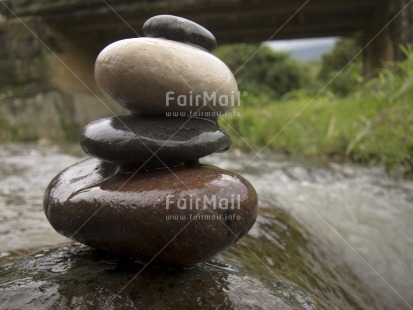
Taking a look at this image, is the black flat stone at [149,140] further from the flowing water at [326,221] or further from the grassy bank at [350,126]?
the grassy bank at [350,126]

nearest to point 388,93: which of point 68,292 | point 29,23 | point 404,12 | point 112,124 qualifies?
point 404,12

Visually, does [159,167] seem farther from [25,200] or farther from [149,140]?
[25,200]

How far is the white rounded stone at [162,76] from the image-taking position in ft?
4.96

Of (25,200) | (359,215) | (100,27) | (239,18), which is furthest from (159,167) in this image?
(100,27)

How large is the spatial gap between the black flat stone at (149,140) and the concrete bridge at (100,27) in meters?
6.28

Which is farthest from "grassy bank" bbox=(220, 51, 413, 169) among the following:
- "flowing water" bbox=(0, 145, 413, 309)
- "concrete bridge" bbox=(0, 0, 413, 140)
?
"concrete bridge" bbox=(0, 0, 413, 140)

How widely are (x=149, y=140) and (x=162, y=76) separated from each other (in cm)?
24

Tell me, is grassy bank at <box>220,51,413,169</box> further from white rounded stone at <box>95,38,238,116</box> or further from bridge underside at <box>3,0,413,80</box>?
white rounded stone at <box>95,38,238,116</box>

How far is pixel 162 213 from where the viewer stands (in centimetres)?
135

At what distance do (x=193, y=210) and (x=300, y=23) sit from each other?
8375 mm

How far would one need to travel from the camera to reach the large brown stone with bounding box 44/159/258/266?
1.35 metres

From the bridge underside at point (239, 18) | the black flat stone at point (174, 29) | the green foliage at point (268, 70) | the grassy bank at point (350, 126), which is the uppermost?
the black flat stone at point (174, 29)

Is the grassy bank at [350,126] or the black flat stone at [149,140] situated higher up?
the black flat stone at [149,140]

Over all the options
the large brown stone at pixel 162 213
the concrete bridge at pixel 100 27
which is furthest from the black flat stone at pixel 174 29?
the concrete bridge at pixel 100 27
